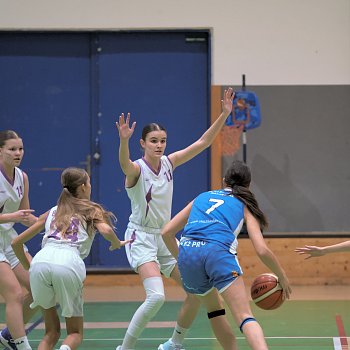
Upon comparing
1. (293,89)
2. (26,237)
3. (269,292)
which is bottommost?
(269,292)

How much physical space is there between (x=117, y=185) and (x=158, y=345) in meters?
4.83

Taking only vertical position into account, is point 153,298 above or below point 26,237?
below

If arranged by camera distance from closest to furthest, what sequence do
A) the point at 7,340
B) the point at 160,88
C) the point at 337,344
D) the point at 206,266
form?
the point at 206,266, the point at 7,340, the point at 337,344, the point at 160,88

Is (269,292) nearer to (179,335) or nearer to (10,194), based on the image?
(179,335)

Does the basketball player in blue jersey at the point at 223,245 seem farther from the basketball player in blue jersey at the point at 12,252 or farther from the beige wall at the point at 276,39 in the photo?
the beige wall at the point at 276,39

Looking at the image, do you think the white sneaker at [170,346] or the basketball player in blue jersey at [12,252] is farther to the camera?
the white sneaker at [170,346]

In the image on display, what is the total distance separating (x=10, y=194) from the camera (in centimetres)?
691

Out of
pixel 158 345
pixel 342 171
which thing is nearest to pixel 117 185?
pixel 342 171

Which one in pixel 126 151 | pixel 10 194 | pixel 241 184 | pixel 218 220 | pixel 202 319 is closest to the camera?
pixel 218 220

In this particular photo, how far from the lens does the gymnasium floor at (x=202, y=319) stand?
24.3 feet

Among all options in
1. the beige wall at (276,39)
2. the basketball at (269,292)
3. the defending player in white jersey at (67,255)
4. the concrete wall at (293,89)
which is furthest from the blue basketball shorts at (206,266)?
the beige wall at (276,39)

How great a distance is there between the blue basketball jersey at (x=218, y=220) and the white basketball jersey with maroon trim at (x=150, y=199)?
1262 millimetres

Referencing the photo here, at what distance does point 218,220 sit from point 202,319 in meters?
3.32

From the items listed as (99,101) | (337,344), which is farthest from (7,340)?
(99,101)
